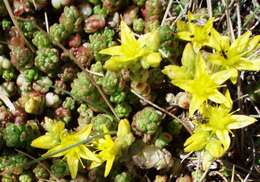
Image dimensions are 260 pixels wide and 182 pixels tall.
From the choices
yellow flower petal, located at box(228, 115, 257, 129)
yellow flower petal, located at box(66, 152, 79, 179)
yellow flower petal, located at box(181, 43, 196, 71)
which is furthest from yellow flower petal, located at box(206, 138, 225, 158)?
yellow flower petal, located at box(66, 152, 79, 179)

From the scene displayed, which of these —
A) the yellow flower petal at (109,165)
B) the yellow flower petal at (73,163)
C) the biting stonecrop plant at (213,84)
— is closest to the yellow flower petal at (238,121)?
the biting stonecrop plant at (213,84)

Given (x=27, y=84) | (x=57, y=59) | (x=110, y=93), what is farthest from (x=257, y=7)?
(x=27, y=84)

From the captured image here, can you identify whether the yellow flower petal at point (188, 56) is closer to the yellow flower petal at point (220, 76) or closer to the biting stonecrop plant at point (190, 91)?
the biting stonecrop plant at point (190, 91)

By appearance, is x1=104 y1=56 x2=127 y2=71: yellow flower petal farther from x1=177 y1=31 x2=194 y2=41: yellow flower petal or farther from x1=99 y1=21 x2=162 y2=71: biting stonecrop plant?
x1=177 y1=31 x2=194 y2=41: yellow flower petal

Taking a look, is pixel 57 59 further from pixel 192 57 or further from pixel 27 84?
pixel 192 57

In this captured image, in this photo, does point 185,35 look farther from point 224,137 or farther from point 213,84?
point 224,137

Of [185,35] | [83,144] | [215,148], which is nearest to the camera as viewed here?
[215,148]

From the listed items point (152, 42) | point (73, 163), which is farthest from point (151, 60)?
point (73, 163)
